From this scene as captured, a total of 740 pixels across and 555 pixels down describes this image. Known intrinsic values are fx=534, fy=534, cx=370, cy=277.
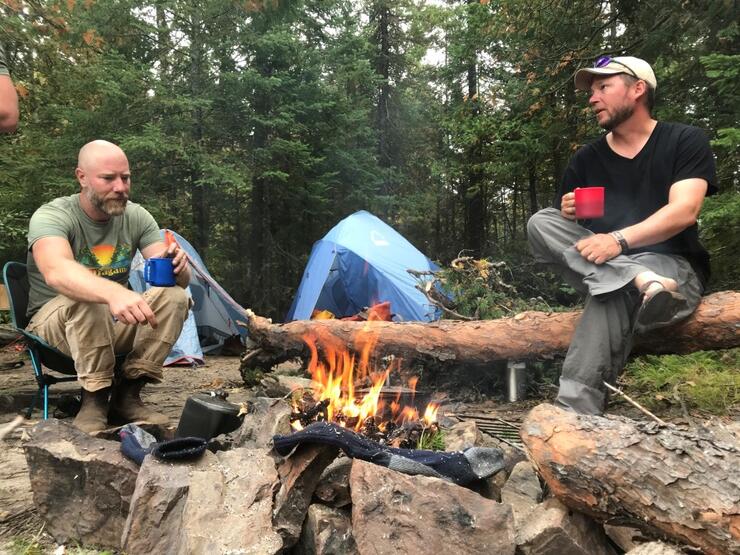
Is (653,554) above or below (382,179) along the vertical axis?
below

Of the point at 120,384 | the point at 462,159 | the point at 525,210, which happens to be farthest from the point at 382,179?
the point at 120,384

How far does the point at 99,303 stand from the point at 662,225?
9.25 feet

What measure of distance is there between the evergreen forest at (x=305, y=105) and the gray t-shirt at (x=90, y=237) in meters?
3.16

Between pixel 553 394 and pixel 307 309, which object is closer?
pixel 553 394

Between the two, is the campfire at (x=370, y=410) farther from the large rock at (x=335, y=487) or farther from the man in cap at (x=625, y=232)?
the man in cap at (x=625, y=232)

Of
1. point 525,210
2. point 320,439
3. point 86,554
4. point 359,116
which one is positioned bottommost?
point 86,554

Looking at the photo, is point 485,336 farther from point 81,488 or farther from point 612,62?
point 81,488

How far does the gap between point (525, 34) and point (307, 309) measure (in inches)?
200

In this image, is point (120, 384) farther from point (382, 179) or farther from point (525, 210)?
point (525, 210)

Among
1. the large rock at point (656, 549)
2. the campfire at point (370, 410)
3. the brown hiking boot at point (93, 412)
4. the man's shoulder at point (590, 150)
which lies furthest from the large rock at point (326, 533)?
the man's shoulder at point (590, 150)

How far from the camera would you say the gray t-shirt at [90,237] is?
3016 millimetres

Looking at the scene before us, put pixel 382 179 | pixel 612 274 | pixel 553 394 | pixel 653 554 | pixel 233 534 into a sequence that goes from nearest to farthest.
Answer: pixel 653 554, pixel 233 534, pixel 612 274, pixel 553 394, pixel 382 179

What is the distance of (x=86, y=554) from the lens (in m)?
1.87

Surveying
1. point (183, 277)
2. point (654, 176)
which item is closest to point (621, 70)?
point (654, 176)
